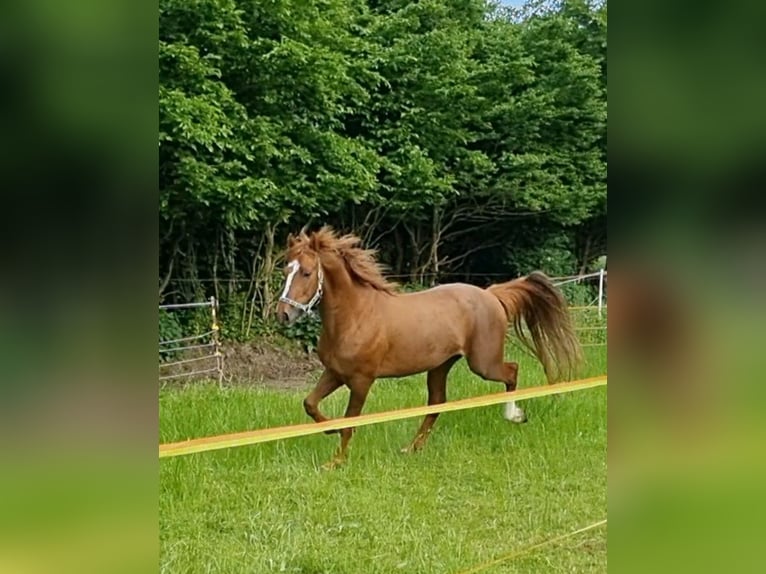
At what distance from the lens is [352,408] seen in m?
2.00

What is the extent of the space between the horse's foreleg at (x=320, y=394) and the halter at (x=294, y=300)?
188 mm

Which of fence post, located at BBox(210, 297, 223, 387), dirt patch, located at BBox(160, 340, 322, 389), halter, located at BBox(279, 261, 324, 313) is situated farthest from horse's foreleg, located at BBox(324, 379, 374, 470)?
fence post, located at BBox(210, 297, 223, 387)

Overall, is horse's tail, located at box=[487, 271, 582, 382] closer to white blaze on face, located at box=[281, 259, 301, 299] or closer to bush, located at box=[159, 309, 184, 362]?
white blaze on face, located at box=[281, 259, 301, 299]

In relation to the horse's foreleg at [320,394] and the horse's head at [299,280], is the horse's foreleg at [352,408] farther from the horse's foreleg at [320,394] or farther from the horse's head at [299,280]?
the horse's head at [299,280]

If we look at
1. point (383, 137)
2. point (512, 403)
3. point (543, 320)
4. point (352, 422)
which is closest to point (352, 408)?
point (352, 422)

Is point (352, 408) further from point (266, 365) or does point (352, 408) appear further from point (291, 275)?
point (291, 275)

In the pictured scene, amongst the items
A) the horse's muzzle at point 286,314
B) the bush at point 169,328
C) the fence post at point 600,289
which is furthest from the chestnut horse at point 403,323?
the bush at point 169,328

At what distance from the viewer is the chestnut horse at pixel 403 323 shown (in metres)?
1.94

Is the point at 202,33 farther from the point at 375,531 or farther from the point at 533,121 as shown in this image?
the point at 375,531

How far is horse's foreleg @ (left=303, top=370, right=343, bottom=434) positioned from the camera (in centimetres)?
194
